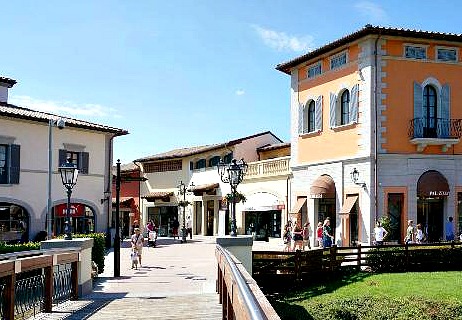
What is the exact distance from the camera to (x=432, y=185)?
2864cm

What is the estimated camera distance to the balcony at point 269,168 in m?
36.9

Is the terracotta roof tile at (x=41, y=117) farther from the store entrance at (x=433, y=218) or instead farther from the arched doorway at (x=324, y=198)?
the store entrance at (x=433, y=218)

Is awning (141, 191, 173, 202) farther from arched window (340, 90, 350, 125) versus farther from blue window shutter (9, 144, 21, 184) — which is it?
arched window (340, 90, 350, 125)

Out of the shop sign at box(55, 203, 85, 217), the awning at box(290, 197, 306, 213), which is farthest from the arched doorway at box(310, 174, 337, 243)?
the shop sign at box(55, 203, 85, 217)

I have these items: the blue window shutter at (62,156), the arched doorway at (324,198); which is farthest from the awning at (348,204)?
the blue window shutter at (62,156)

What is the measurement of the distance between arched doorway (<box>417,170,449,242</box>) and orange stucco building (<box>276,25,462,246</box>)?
0.05 meters

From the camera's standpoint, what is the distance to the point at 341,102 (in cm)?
3067

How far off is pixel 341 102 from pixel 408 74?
11.7 ft

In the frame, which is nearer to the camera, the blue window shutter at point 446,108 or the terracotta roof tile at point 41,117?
the blue window shutter at point 446,108

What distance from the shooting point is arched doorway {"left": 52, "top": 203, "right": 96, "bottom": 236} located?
34.2 meters

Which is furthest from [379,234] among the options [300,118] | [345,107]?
[300,118]

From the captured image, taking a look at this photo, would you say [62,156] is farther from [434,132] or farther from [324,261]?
[434,132]

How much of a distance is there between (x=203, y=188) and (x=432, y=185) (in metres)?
21.4

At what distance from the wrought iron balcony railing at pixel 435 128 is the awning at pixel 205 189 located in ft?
65.4
